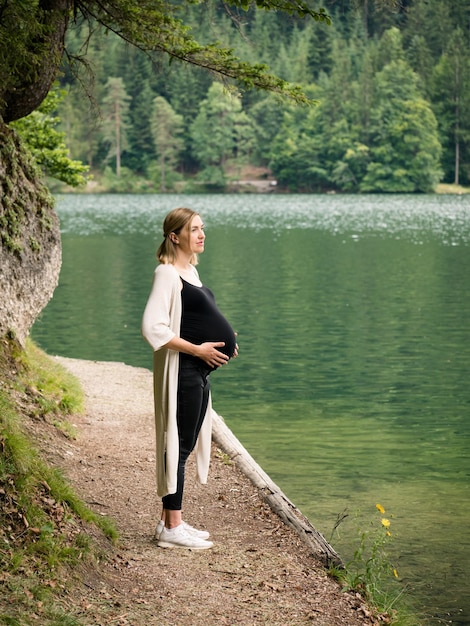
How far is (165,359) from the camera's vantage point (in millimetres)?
7062

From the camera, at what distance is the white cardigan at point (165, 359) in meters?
6.91

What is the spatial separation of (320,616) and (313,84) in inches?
5329

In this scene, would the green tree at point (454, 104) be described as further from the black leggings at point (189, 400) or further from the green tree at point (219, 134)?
the black leggings at point (189, 400)

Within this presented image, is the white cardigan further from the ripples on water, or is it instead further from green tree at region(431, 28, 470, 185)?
→ green tree at region(431, 28, 470, 185)

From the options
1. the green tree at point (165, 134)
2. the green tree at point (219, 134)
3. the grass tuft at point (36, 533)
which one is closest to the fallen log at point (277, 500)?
the grass tuft at point (36, 533)

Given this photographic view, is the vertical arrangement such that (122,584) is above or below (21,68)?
below

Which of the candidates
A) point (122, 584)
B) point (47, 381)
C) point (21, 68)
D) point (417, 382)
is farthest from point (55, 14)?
point (417, 382)

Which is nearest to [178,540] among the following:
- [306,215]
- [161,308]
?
[161,308]

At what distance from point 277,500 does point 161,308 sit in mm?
2477

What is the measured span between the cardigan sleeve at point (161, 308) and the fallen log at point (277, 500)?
78.0 inches

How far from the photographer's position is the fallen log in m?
7.68

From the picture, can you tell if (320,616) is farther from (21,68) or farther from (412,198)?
(412,198)

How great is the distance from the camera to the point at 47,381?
11586 millimetres

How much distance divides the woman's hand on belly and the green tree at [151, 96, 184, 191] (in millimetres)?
123898
